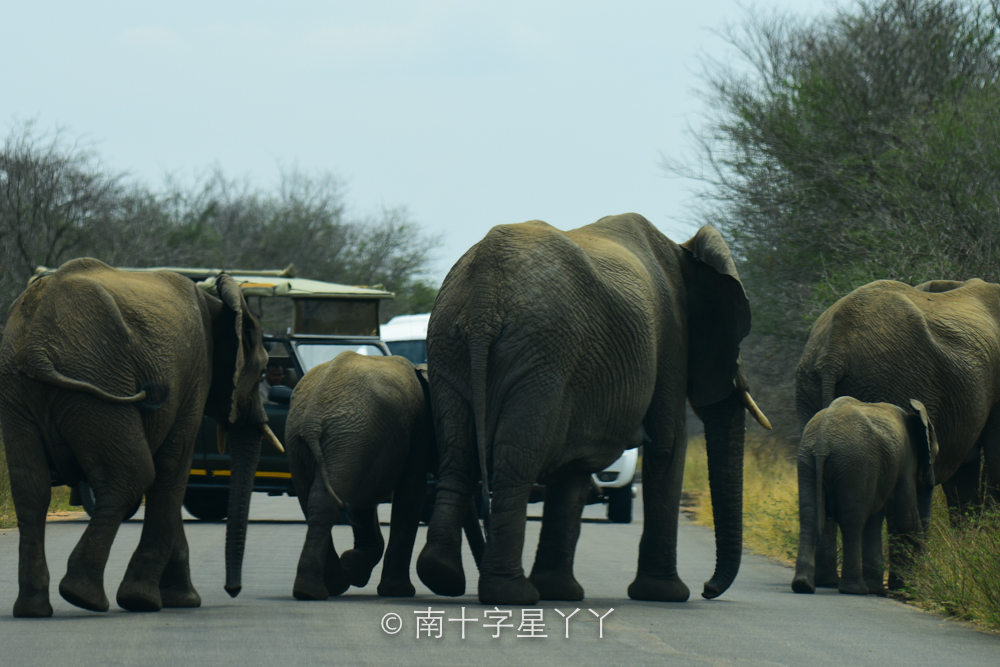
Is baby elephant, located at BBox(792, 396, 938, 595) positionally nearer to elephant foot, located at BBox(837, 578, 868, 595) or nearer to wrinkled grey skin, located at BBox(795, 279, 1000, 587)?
elephant foot, located at BBox(837, 578, 868, 595)

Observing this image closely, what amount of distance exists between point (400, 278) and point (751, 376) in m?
31.5

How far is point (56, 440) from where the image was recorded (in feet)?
27.0

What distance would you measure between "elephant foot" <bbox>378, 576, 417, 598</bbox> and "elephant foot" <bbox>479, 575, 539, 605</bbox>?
0.93 m

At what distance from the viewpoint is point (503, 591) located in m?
8.90

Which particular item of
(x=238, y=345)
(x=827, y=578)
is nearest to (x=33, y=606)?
(x=238, y=345)

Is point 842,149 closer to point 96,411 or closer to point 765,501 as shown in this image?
point 765,501

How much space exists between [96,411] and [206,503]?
10.8 m

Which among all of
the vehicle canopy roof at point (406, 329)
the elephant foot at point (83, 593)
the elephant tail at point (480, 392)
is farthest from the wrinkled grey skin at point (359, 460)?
the vehicle canopy roof at point (406, 329)

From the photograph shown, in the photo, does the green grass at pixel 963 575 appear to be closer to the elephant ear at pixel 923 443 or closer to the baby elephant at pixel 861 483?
the baby elephant at pixel 861 483

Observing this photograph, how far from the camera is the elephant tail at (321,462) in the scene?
9.20 meters

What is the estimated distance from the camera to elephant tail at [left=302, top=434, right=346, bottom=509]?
30.2 feet

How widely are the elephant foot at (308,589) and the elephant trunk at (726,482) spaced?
2651 mm

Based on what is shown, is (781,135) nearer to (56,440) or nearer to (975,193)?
(975,193)

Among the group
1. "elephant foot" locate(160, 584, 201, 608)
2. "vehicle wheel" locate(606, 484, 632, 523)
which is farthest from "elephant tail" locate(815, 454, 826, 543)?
"vehicle wheel" locate(606, 484, 632, 523)
